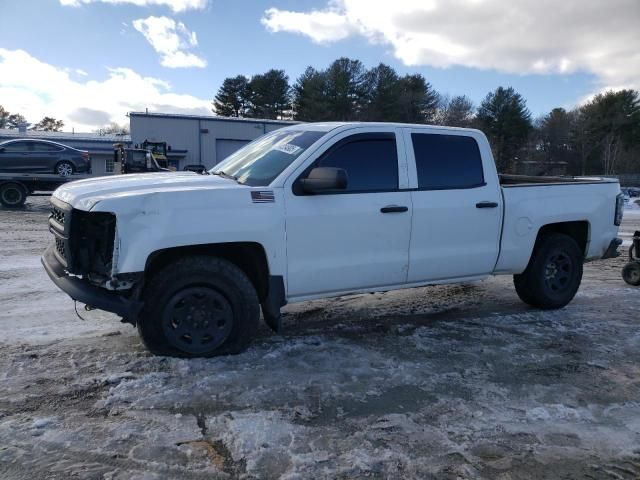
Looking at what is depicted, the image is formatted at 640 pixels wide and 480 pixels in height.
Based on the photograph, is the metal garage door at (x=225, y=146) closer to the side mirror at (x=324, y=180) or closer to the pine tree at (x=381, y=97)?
the pine tree at (x=381, y=97)

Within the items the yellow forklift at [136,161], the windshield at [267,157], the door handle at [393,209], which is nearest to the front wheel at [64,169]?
the yellow forklift at [136,161]

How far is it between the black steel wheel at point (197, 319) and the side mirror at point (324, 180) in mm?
1163

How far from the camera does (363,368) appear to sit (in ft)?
14.2

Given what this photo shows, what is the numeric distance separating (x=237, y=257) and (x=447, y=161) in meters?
2.34

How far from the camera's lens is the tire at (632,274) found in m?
7.68

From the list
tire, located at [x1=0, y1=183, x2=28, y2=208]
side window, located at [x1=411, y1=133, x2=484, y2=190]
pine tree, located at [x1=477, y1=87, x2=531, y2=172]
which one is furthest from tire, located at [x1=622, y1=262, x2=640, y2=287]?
pine tree, located at [x1=477, y1=87, x2=531, y2=172]

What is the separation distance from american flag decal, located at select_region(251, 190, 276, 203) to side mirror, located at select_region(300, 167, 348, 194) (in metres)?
0.28

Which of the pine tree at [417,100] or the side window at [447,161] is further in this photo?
the pine tree at [417,100]

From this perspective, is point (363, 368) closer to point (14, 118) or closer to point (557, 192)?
point (557, 192)

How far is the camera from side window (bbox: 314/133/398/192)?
188 inches

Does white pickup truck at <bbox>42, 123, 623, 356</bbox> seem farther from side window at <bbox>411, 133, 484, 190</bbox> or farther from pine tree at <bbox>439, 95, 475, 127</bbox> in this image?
pine tree at <bbox>439, 95, 475, 127</bbox>

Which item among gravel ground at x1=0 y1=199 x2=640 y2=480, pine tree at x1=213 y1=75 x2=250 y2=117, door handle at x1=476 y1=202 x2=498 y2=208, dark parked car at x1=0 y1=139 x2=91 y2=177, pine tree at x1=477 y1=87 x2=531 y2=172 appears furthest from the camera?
pine tree at x1=213 y1=75 x2=250 y2=117

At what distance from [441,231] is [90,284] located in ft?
10.5

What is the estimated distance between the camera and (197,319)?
4.28 meters
